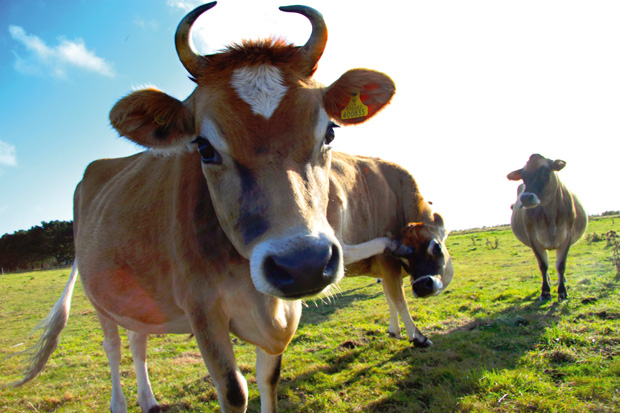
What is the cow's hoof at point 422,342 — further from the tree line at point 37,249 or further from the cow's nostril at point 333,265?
the tree line at point 37,249

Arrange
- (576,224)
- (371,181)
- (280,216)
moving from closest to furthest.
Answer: (280,216) < (371,181) < (576,224)

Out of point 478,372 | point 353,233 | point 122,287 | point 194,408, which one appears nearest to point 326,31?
point 122,287

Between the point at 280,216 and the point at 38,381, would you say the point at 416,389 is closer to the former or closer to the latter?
the point at 280,216

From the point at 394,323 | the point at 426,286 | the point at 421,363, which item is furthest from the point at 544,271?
the point at 421,363

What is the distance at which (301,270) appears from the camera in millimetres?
1661

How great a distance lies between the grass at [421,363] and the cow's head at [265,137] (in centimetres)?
238

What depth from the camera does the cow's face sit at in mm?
4527

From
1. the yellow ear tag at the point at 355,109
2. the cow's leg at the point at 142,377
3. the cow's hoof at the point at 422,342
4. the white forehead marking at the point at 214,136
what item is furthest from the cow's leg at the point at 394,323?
the white forehead marking at the point at 214,136

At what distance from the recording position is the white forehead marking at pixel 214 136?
2.20 m

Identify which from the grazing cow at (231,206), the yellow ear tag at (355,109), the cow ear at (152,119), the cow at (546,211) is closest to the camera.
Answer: the grazing cow at (231,206)

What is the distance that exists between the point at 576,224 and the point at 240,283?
914cm

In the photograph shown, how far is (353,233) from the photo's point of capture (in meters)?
5.27

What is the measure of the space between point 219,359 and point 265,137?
1.44 metres

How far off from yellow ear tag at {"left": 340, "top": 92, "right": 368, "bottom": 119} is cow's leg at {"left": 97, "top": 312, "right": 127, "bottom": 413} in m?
3.40
